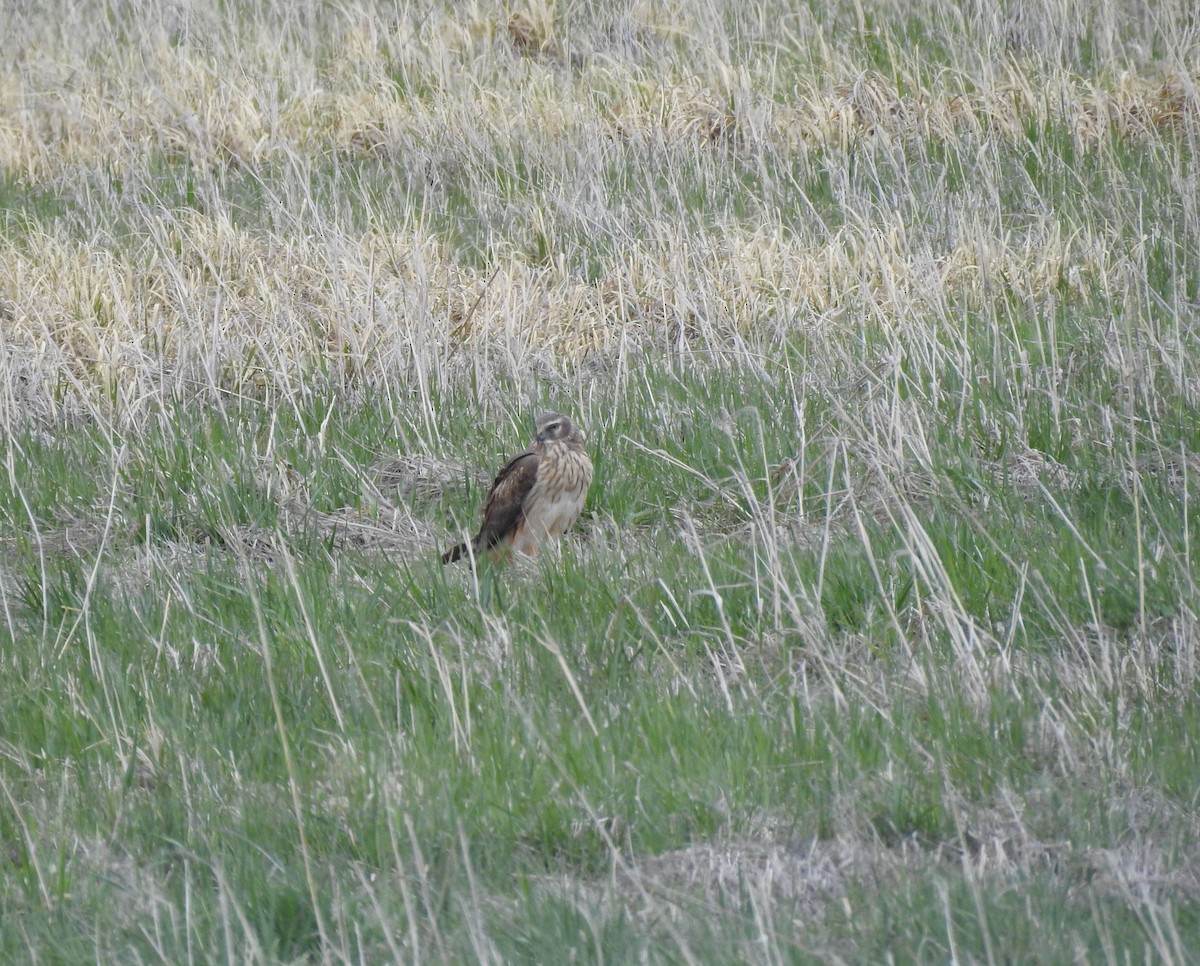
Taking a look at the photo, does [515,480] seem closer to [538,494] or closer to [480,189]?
[538,494]

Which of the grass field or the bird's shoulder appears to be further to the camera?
the bird's shoulder

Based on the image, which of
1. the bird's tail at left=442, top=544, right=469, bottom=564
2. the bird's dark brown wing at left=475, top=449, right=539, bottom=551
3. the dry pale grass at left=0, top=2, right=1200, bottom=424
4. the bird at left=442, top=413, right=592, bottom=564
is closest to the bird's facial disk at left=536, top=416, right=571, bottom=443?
the bird at left=442, top=413, right=592, bottom=564

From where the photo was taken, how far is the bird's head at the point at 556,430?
5316 millimetres

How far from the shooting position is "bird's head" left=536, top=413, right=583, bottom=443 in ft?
17.4

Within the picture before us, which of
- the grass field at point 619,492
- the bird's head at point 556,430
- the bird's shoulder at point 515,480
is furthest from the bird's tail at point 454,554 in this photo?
the bird's head at point 556,430

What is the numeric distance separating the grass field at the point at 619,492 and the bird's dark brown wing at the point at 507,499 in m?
0.21

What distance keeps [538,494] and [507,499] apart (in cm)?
17

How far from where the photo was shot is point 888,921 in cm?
252

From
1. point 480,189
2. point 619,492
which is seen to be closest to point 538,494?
point 619,492

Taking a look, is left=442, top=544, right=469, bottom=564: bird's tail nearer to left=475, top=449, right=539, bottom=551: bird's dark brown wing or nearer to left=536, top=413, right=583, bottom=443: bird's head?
left=475, top=449, right=539, bottom=551: bird's dark brown wing

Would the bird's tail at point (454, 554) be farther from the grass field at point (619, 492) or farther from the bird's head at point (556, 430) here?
the bird's head at point (556, 430)

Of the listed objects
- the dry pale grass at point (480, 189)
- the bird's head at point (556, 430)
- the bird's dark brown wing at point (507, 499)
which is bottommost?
the bird's dark brown wing at point (507, 499)

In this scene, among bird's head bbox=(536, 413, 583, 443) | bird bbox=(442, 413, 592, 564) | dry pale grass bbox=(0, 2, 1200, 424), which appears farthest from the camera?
dry pale grass bbox=(0, 2, 1200, 424)

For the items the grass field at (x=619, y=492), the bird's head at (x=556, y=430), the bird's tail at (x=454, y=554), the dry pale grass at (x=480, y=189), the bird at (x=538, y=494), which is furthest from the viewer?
the dry pale grass at (x=480, y=189)
